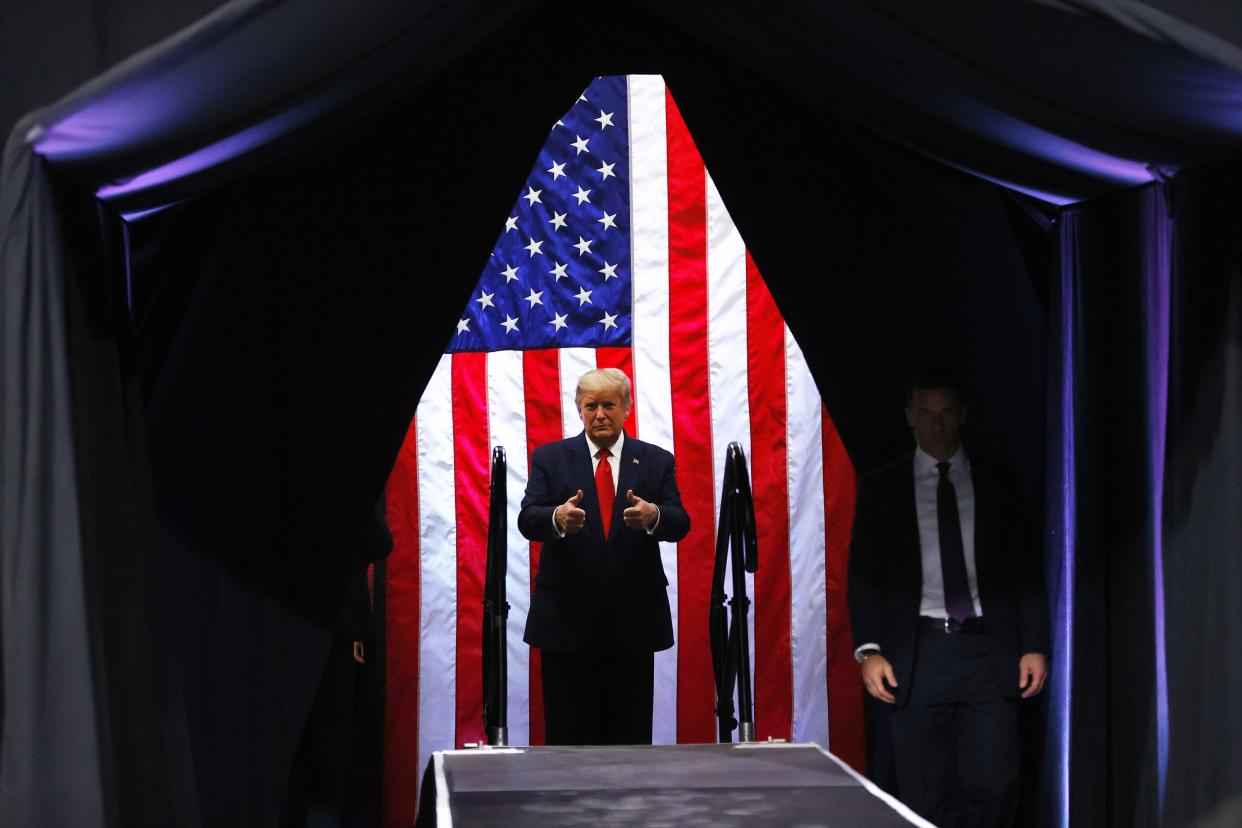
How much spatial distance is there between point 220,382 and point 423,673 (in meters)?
2.34

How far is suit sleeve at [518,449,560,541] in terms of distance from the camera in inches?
207

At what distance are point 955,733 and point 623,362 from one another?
262cm

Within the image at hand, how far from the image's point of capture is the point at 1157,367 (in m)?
4.17

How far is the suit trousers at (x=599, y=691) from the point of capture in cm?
523

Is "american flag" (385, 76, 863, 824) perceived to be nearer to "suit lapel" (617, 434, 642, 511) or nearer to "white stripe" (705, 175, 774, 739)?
"white stripe" (705, 175, 774, 739)

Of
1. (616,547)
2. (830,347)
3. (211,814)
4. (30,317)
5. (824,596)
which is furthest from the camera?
(824,596)

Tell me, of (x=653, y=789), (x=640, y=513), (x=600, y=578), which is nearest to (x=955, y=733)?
(x=653, y=789)

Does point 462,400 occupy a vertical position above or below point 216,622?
above

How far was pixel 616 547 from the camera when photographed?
5.36 meters

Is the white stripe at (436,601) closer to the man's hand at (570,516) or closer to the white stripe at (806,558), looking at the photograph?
the man's hand at (570,516)

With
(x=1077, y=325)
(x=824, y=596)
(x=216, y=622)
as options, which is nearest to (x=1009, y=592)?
(x=1077, y=325)

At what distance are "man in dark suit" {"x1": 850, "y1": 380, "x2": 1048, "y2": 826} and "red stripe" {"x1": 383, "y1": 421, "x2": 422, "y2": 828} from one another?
248 cm

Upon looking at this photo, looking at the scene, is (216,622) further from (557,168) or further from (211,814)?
(557,168)

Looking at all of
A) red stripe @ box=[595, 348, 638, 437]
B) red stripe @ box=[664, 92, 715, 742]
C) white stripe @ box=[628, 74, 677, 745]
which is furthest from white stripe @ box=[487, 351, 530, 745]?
red stripe @ box=[664, 92, 715, 742]
